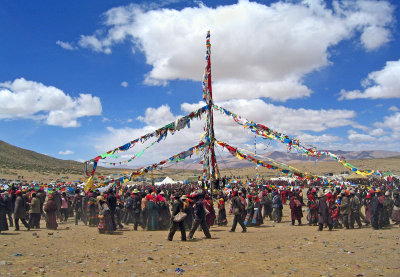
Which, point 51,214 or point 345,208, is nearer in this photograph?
point 345,208

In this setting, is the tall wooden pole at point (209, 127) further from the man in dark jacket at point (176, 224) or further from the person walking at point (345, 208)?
the person walking at point (345, 208)

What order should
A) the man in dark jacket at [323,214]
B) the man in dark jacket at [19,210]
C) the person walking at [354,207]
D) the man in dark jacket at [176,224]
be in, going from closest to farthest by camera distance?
the man in dark jacket at [176,224] < the man in dark jacket at [323,214] < the man in dark jacket at [19,210] < the person walking at [354,207]

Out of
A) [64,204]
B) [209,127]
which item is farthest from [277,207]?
[64,204]

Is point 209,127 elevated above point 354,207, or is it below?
above

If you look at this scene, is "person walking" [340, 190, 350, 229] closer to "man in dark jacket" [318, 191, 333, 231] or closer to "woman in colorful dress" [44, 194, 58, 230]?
"man in dark jacket" [318, 191, 333, 231]

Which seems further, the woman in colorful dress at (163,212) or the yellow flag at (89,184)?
the yellow flag at (89,184)

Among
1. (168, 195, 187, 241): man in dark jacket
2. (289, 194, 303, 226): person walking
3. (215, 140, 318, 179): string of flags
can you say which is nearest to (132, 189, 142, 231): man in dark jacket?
(168, 195, 187, 241): man in dark jacket

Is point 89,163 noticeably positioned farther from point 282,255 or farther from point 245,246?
point 282,255

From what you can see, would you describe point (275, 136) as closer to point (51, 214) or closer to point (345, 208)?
point (345, 208)

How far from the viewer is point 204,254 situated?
28.9ft

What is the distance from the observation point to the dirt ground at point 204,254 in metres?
7.16

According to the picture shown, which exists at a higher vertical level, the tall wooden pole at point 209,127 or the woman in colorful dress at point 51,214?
the tall wooden pole at point 209,127

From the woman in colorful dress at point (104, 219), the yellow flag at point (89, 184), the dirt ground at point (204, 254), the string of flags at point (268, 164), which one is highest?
the string of flags at point (268, 164)

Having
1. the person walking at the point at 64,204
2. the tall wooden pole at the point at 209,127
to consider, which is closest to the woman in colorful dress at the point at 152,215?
the tall wooden pole at the point at 209,127
